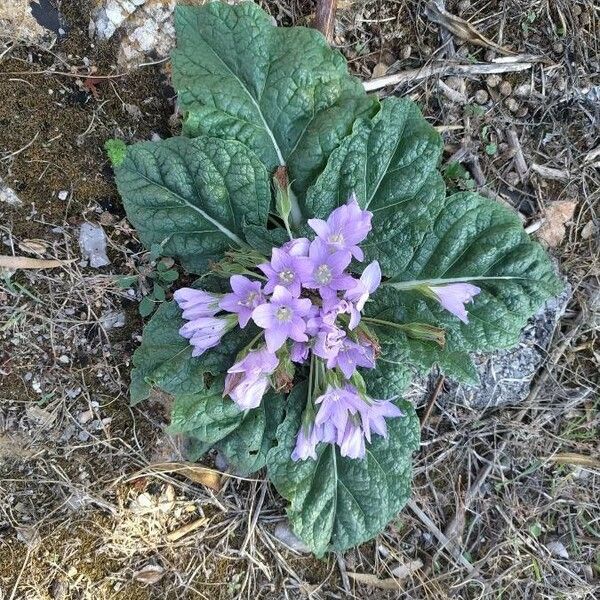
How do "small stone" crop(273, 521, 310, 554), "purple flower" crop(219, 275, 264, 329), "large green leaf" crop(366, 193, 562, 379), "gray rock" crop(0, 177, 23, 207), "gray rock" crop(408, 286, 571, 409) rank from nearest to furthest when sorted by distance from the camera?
"purple flower" crop(219, 275, 264, 329) < "large green leaf" crop(366, 193, 562, 379) < "gray rock" crop(0, 177, 23, 207) < "small stone" crop(273, 521, 310, 554) < "gray rock" crop(408, 286, 571, 409)

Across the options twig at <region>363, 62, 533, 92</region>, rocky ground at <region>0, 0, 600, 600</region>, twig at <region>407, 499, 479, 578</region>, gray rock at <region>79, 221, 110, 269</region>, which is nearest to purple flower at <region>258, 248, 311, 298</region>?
rocky ground at <region>0, 0, 600, 600</region>

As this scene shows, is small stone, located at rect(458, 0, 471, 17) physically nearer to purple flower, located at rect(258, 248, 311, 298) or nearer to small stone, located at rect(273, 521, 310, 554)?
purple flower, located at rect(258, 248, 311, 298)

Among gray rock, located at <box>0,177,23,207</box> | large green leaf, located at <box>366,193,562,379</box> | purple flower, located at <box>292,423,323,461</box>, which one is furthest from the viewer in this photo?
gray rock, located at <box>0,177,23,207</box>

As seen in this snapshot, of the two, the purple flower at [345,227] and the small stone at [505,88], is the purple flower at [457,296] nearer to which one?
the purple flower at [345,227]

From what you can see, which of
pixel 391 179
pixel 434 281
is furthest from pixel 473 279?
pixel 391 179

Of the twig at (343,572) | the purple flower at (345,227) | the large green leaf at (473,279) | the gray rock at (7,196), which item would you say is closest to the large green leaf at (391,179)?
the large green leaf at (473,279)

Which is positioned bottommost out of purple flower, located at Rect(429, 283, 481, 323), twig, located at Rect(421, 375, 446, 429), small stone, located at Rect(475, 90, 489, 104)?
twig, located at Rect(421, 375, 446, 429)

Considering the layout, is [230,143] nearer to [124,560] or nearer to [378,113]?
[378,113]
